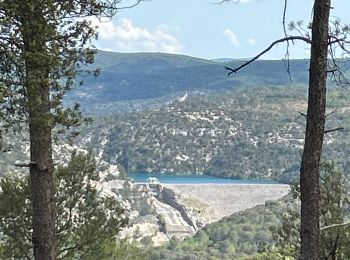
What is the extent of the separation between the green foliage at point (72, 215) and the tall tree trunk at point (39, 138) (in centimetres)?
268

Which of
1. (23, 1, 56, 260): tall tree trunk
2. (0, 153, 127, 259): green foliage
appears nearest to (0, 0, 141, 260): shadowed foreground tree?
(23, 1, 56, 260): tall tree trunk

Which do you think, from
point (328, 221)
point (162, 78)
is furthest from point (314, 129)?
point (162, 78)

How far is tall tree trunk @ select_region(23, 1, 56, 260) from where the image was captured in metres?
3.27

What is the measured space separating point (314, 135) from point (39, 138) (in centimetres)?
146

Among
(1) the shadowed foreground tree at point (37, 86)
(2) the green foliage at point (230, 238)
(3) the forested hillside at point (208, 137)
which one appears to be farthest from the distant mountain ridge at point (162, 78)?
(1) the shadowed foreground tree at point (37, 86)

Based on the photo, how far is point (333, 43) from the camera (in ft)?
9.25

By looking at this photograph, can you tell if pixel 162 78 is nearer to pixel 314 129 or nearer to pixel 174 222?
pixel 174 222

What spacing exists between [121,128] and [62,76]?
67.8m

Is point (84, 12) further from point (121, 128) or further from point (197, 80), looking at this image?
point (197, 80)

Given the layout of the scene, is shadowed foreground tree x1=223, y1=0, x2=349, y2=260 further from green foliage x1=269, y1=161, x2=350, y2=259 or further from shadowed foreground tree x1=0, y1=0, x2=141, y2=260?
green foliage x1=269, y1=161, x2=350, y2=259

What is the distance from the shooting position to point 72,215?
671 cm

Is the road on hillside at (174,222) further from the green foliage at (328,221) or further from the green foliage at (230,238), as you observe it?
the green foliage at (328,221)

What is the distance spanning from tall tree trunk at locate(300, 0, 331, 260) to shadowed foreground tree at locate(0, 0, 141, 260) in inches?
54.1

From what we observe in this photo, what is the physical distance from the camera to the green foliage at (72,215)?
6316 millimetres
